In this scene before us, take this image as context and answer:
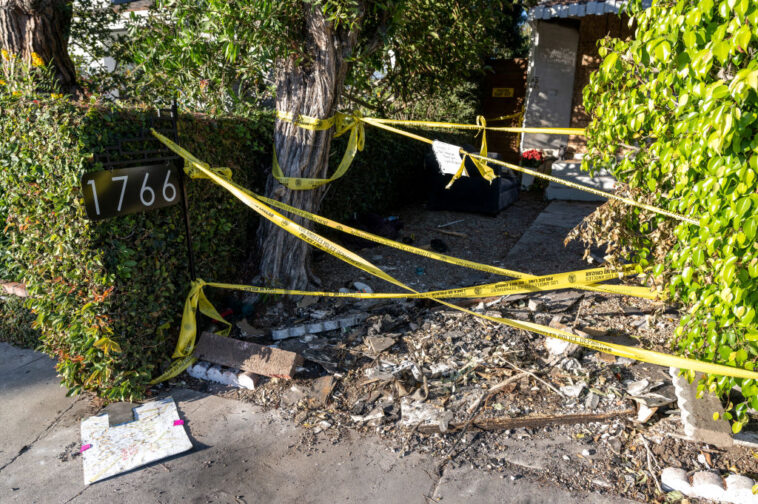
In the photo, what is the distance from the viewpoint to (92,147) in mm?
3547

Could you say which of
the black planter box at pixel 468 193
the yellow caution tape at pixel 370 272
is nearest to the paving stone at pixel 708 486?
the yellow caution tape at pixel 370 272

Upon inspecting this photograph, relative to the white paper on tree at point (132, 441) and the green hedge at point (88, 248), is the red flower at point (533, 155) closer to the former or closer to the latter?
the green hedge at point (88, 248)

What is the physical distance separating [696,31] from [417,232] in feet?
18.6

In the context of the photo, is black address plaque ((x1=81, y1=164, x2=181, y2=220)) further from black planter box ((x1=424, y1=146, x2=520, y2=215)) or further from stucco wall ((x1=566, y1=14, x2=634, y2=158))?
stucco wall ((x1=566, y1=14, x2=634, y2=158))

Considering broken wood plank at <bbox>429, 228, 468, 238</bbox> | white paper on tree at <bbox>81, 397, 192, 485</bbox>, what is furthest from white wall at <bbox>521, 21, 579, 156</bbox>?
white paper on tree at <bbox>81, 397, 192, 485</bbox>

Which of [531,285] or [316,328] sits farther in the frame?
[316,328]

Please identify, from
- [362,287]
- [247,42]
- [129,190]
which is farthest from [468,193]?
[129,190]

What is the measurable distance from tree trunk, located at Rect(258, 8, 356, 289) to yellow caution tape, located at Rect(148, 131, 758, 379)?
0.97 m

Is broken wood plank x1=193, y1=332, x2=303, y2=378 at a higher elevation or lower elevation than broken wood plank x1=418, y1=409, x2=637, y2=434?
higher

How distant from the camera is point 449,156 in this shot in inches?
178

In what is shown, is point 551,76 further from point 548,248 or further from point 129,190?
point 129,190

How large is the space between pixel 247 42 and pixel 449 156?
2079 mm

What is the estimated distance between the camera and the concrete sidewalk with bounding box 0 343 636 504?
2.96m

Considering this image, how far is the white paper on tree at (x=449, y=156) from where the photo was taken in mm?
4453
